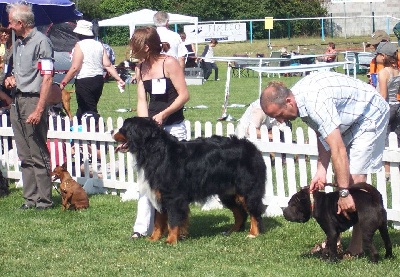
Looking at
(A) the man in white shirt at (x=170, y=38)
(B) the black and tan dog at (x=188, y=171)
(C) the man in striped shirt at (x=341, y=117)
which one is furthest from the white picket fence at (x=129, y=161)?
(C) the man in striped shirt at (x=341, y=117)

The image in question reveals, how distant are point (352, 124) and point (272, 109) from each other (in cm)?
75

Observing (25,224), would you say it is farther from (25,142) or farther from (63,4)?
(63,4)

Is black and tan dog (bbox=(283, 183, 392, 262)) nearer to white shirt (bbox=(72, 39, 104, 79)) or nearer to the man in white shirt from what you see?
the man in white shirt

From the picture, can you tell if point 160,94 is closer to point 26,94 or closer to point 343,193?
point 26,94

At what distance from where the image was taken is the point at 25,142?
8.67m

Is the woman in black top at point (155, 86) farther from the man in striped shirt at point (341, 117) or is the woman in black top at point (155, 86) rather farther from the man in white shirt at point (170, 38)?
the man in white shirt at point (170, 38)

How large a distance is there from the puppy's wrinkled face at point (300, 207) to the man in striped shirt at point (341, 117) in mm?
132

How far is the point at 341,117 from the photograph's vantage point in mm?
5676

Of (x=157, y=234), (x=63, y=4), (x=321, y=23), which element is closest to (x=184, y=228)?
(x=157, y=234)

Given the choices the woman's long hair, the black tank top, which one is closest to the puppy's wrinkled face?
the black tank top

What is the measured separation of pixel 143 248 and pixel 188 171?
0.79 meters

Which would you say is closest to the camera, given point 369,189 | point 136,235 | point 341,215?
point 369,189

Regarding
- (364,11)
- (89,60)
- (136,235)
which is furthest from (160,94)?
(364,11)

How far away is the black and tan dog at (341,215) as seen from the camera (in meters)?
5.73
